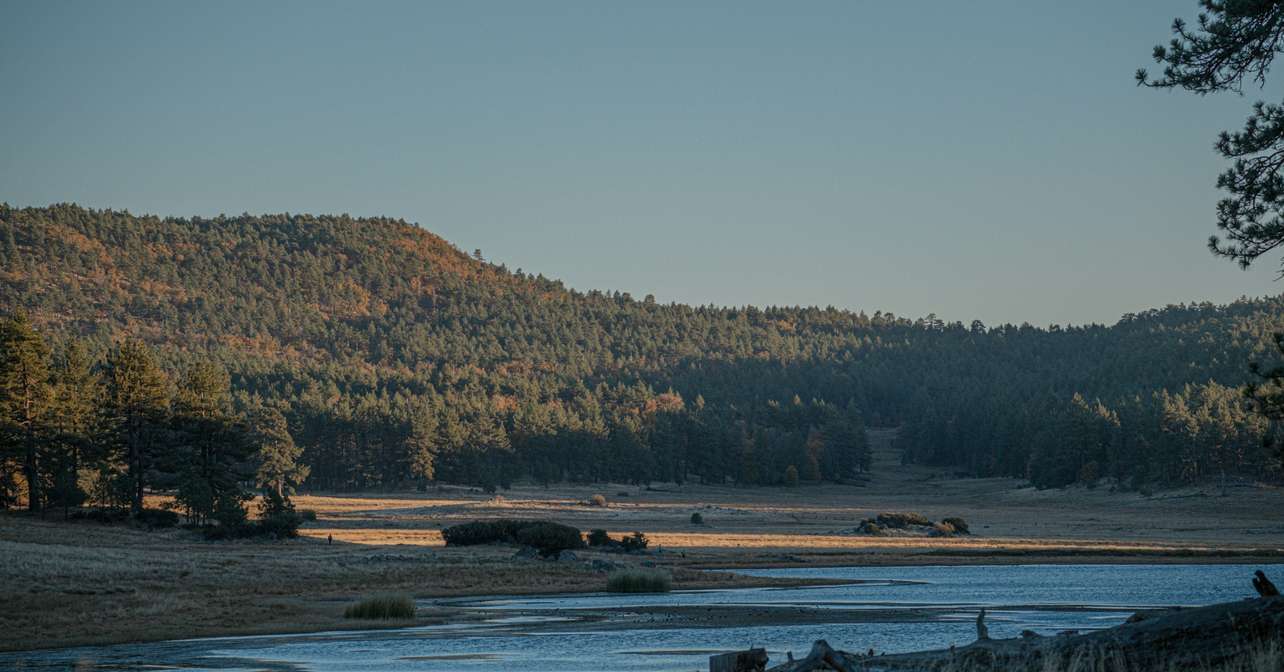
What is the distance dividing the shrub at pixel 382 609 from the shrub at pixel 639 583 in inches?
484

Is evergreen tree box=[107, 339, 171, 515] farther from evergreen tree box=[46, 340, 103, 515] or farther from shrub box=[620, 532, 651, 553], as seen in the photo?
shrub box=[620, 532, 651, 553]

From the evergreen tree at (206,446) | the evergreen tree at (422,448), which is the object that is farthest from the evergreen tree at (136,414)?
→ the evergreen tree at (422,448)

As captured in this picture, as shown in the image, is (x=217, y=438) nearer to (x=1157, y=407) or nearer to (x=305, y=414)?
(x=305, y=414)

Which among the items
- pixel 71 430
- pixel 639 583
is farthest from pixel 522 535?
pixel 71 430

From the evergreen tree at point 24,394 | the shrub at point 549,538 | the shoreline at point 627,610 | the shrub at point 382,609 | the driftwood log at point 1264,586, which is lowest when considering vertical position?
the shoreline at point 627,610

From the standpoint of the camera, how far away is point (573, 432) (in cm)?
18350

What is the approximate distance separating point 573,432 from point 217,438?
10518 centimetres

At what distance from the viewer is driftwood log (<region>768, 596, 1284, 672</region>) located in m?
16.2

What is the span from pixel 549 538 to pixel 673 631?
108ft

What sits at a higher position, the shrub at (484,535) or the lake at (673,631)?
the shrub at (484,535)

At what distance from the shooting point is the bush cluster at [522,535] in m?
69.6

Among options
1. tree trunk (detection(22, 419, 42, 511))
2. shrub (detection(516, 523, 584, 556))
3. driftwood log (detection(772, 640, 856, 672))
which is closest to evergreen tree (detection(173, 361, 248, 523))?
tree trunk (detection(22, 419, 42, 511))

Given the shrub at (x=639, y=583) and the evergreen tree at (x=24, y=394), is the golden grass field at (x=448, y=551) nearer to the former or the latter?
the shrub at (x=639, y=583)

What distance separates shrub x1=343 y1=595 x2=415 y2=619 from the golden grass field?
1.56ft
